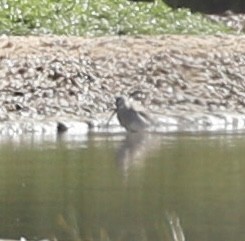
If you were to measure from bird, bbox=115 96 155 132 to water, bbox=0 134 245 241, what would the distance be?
0.83m

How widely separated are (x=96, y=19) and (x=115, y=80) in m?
4.24

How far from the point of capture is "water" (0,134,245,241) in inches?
499

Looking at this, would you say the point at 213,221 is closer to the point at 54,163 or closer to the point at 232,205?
the point at 232,205

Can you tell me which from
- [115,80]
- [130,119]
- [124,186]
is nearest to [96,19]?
[115,80]

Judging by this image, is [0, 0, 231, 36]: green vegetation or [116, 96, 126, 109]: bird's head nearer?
[116, 96, 126, 109]: bird's head

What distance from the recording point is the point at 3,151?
19000 millimetres

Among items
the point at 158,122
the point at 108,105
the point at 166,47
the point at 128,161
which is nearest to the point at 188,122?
the point at 158,122

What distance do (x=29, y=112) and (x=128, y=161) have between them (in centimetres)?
609

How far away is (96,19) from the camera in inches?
1146

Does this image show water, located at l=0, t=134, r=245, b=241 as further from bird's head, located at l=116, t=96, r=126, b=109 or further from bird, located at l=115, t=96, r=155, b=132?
bird's head, located at l=116, t=96, r=126, b=109

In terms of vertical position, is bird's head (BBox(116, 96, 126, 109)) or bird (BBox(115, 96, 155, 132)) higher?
bird's head (BBox(116, 96, 126, 109))

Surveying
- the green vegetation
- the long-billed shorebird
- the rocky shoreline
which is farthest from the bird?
the green vegetation

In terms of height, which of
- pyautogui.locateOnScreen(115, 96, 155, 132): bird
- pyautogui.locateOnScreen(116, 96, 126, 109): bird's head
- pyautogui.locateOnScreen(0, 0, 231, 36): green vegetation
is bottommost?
pyautogui.locateOnScreen(115, 96, 155, 132): bird

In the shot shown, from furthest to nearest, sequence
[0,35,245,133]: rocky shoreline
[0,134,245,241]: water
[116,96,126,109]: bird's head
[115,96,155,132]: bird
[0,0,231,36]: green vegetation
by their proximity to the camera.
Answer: [0,0,231,36]: green vegetation → [0,35,245,133]: rocky shoreline → [116,96,126,109]: bird's head → [115,96,155,132]: bird → [0,134,245,241]: water
